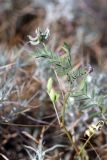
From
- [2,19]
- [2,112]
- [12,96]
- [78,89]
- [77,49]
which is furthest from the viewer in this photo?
[2,19]

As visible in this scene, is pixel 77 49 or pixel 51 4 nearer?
pixel 77 49

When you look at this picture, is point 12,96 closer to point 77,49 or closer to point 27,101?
point 27,101

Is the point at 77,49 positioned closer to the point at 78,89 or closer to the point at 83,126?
the point at 83,126

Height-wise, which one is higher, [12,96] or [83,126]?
[12,96]

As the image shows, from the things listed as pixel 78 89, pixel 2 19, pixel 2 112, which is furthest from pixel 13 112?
pixel 2 19

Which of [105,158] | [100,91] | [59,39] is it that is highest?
[59,39]

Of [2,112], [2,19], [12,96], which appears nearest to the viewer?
[2,112]

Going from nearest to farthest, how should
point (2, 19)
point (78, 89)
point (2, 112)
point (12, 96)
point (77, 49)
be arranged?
1. point (78, 89)
2. point (2, 112)
3. point (12, 96)
4. point (77, 49)
5. point (2, 19)

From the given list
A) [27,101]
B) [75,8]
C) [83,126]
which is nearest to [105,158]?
[83,126]

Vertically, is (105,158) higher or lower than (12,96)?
lower

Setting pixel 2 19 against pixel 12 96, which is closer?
pixel 12 96
